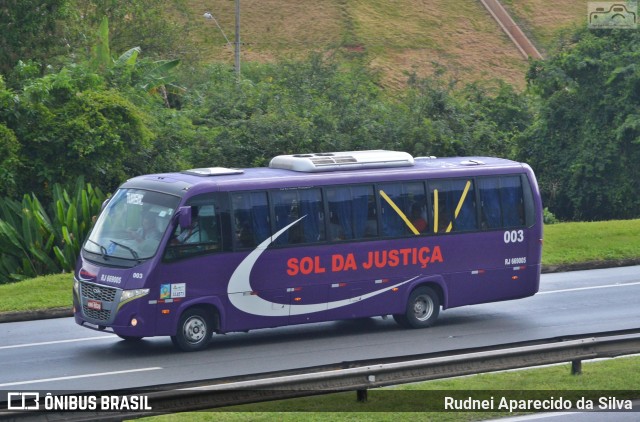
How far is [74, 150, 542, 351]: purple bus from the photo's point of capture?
1558 centimetres

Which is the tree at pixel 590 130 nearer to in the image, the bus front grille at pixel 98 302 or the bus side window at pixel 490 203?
the bus side window at pixel 490 203

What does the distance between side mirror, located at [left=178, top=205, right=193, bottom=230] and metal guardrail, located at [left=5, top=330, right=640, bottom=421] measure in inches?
192

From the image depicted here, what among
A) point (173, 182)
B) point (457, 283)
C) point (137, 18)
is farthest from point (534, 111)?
point (173, 182)

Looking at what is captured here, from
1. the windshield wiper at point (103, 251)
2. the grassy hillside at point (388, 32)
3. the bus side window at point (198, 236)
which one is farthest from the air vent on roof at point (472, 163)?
the grassy hillside at point (388, 32)

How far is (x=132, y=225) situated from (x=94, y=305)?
1278 mm

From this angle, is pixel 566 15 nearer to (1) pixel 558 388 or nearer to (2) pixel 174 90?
(2) pixel 174 90

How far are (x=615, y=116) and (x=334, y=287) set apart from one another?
66.9 ft

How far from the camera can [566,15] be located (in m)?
77.2

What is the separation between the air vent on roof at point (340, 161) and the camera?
17.3 m

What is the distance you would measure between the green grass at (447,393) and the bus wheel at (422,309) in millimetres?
4060

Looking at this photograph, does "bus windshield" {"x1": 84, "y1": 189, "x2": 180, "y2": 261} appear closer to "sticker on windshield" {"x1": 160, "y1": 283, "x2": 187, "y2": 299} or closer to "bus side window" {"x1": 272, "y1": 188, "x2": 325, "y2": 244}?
"sticker on windshield" {"x1": 160, "y1": 283, "x2": 187, "y2": 299}

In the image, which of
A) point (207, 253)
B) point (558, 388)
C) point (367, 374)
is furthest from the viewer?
point (207, 253)

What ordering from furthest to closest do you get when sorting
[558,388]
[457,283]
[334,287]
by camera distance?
1. [457,283]
2. [334,287]
3. [558,388]

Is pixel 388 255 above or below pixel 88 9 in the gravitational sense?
below
